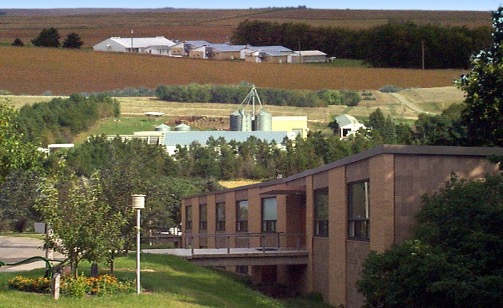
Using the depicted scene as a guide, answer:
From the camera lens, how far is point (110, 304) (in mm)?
24250

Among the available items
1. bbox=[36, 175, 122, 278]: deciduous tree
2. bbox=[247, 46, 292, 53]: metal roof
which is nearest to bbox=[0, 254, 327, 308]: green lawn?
bbox=[36, 175, 122, 278]: deciduous tree

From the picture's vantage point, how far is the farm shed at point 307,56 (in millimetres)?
135712

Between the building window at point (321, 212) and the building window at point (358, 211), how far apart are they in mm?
3914

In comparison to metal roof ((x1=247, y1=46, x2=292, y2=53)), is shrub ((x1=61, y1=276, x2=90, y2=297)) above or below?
below

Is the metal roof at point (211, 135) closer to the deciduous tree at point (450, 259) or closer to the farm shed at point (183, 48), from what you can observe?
the farm shed at point (183, 48)

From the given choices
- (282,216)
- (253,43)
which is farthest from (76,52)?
(282,216)

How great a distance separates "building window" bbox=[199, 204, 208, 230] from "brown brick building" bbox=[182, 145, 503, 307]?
7905 mm

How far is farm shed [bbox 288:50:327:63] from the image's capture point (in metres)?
136

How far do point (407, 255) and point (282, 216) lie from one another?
746 inches

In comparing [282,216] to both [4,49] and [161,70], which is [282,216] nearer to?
[4,49]

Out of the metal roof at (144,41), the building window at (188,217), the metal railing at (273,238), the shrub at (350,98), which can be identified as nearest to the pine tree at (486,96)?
the metal railing at (273,238)

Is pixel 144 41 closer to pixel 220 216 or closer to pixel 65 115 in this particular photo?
pixel 65 115

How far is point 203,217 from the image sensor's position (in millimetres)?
57812

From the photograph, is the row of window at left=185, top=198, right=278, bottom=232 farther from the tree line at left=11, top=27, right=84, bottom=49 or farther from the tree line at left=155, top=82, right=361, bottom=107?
the tree line at left=155, top=82, right=361, bottom=107
